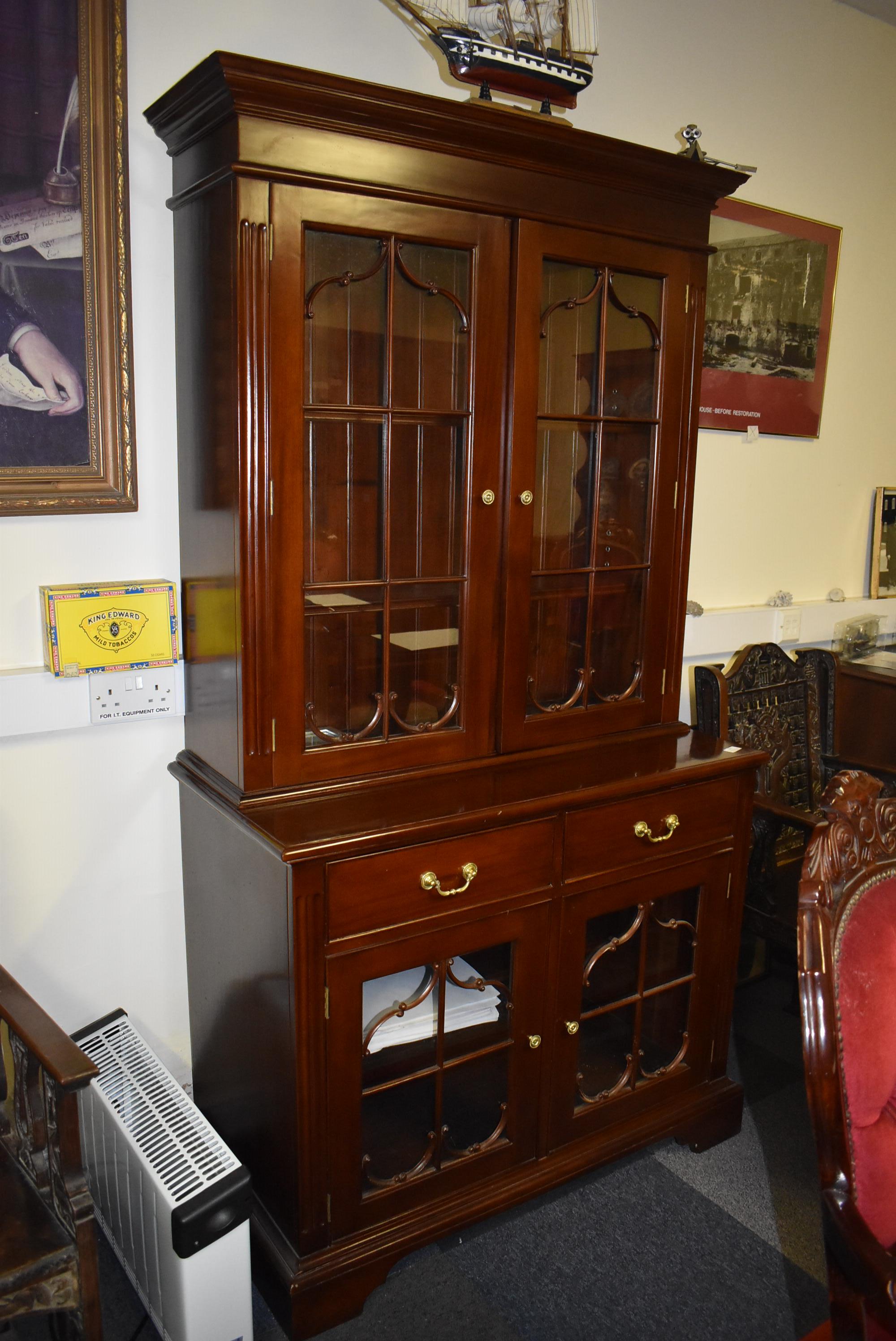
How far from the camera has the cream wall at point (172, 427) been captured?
1.71 m

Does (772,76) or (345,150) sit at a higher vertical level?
(772,76)

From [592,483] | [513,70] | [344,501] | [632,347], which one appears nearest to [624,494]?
[592,483]

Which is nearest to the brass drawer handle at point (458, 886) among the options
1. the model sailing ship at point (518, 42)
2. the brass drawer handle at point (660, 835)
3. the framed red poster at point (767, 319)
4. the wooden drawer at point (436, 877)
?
the wooden drawer at point (436, 877)

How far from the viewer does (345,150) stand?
148 centimetres

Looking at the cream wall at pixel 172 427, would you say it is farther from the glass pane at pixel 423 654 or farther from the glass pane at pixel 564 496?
the glass pane at pixel 564 496

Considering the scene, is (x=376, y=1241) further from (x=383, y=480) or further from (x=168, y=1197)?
(x=383, y=480)

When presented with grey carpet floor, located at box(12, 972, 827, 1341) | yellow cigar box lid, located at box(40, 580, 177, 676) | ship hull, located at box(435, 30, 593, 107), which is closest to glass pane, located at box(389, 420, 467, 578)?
yellow cigar box lid, located at box(40, 580, 177, 676)

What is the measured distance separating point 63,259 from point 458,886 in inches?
48.4

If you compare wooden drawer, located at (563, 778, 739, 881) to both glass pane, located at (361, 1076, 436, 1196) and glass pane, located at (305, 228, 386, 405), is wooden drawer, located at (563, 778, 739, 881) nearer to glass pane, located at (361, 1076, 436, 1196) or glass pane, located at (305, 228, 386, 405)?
glass pane, located at (361, 1076, 436, 1196)

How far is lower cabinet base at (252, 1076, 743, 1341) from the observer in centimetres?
162

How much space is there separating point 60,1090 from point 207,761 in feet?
1.96

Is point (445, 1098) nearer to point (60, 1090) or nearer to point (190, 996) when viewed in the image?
point (190, 996)

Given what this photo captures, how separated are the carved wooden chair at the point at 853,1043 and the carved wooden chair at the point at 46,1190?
931 mm

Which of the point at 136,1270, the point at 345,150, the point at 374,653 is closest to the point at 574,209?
the point at 345,150
